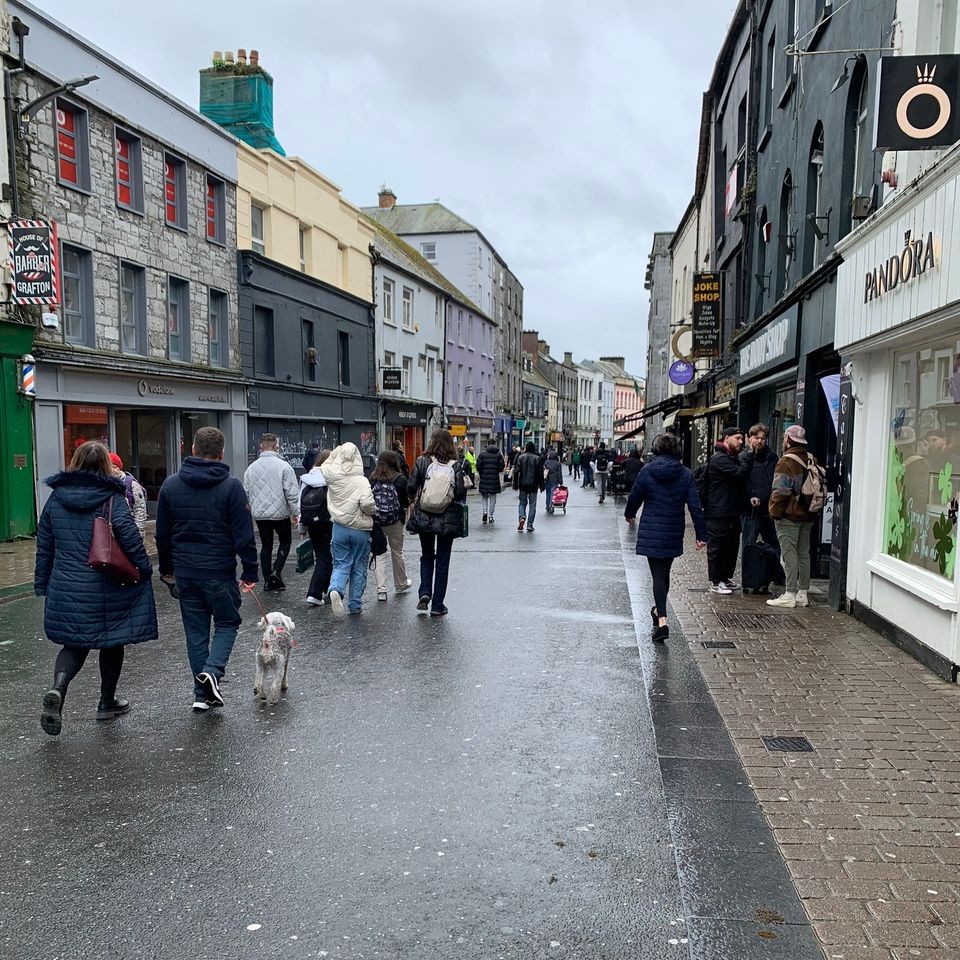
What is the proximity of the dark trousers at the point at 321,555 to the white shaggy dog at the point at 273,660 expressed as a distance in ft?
11.4

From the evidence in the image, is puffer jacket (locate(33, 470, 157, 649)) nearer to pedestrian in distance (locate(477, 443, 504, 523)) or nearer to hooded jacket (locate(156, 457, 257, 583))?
hooded jacket (locate(156, 457, 257, 583))

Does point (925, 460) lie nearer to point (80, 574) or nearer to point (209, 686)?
point (209, 686)

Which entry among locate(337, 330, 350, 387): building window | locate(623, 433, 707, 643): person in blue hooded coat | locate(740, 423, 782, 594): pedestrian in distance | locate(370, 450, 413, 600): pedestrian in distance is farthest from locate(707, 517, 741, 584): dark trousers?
locate(337, 330, 350, 387): building window

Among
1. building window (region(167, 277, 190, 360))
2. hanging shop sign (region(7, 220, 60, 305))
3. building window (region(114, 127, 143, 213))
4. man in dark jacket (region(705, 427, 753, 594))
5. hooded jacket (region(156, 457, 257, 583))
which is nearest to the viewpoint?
hooded jacket (region(156, 457, 257, 583))

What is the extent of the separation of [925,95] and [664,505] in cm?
381

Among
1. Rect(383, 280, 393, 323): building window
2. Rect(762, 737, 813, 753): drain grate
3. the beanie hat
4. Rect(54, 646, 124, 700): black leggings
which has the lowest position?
Rect(762, 737, 813, 753): drain grate

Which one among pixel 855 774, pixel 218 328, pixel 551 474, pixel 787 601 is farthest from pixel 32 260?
pixel 855 774

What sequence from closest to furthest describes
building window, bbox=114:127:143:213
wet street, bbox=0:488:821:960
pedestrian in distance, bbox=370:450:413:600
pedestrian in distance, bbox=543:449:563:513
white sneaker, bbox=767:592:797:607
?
1. wet street, bbox=0:488:821:960
2. white sneaker, bbox=767:592:797:607
3. pedestrian in distance, bbox=370:450:413:600
4. building window, bbox=114:127:143:213
5. pedestrian in distance, bbox=543:449:563:513

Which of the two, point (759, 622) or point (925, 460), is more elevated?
point (925, 460)

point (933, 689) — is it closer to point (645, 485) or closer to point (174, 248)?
point (645, 485)

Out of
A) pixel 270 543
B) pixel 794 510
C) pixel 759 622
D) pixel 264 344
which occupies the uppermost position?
pixel 264 344

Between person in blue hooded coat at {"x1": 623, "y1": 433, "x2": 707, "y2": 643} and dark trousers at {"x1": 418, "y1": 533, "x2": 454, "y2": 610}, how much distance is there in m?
1.97

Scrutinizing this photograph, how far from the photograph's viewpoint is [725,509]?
9.88 meters

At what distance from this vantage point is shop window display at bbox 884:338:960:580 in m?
6.52
